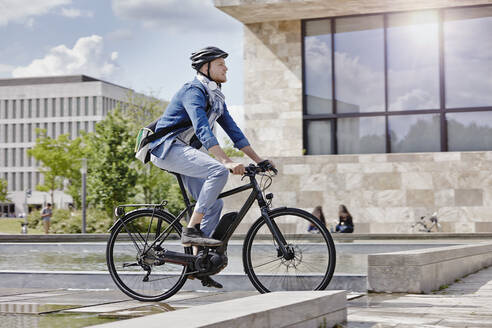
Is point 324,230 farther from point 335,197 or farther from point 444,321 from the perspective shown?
point 335,197

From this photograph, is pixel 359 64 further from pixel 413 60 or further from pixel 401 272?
pixel 401 272

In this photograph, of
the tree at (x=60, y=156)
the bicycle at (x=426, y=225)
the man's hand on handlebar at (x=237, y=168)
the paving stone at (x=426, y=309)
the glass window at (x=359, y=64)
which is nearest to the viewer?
the paving stone at (x=426, y=309)

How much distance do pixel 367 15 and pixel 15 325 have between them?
80.0 ft

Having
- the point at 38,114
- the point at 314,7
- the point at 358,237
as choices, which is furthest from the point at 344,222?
the point at 38,114

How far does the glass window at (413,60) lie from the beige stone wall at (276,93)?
3.50 m

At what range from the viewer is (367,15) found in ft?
88.6

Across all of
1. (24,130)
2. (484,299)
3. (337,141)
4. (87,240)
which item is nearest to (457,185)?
(337,141)

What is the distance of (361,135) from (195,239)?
72.2 ft

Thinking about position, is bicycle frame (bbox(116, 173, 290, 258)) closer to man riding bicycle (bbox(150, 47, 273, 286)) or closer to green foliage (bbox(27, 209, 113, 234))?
man riding bicycle (bbox(150, 47, 273, 286))

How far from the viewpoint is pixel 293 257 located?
531 cm

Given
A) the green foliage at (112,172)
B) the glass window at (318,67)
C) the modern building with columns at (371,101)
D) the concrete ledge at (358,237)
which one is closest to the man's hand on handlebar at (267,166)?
the concrete ledge at (358,237)

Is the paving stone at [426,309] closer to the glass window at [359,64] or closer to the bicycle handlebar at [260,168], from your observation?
the bicycle handlebar at [260,168]

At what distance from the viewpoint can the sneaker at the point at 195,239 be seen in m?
5.40

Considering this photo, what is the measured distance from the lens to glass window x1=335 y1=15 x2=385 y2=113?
2688 centimetres
